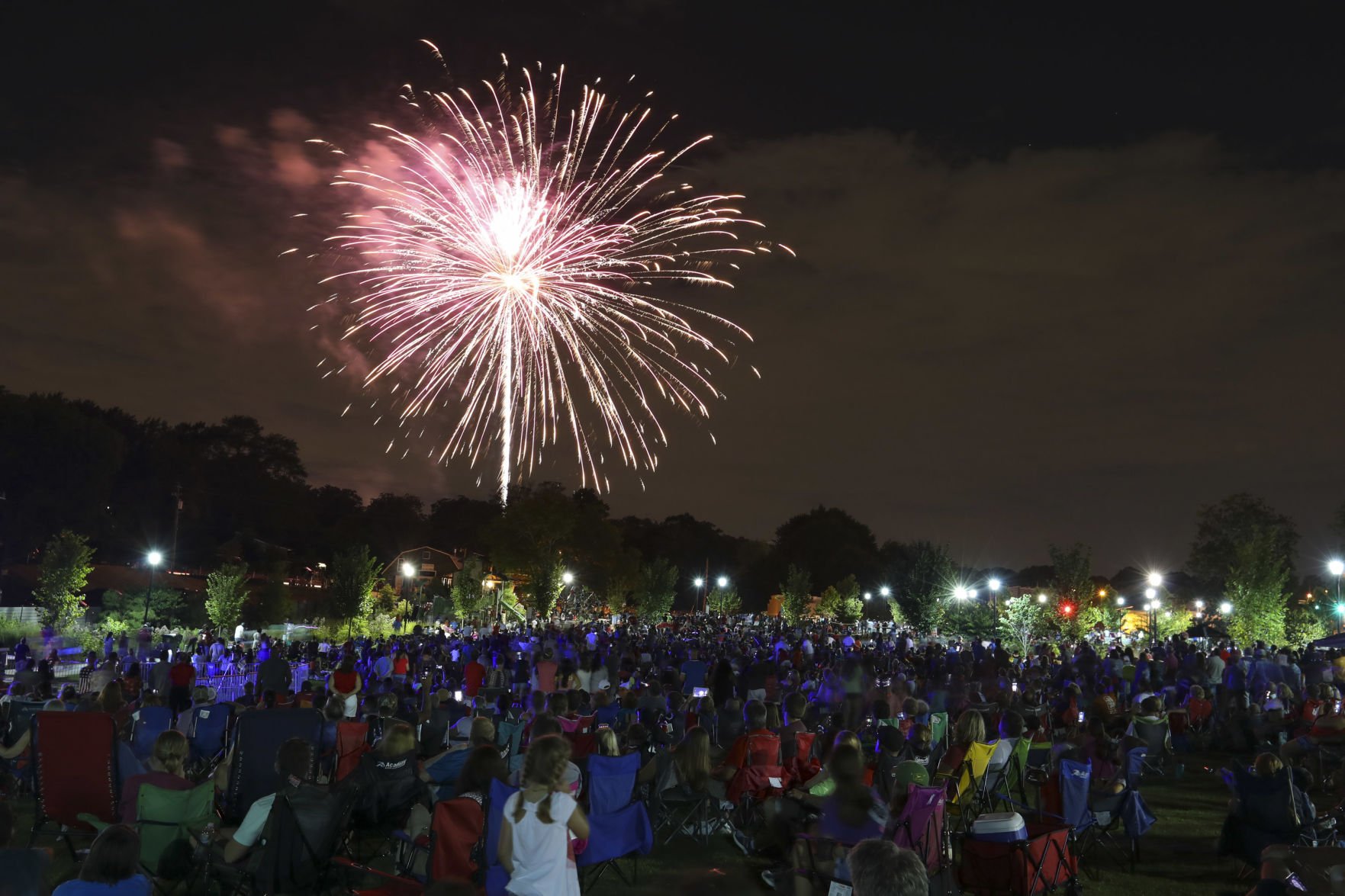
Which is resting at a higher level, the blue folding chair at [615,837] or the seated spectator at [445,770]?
the seated spectator at [445,770]

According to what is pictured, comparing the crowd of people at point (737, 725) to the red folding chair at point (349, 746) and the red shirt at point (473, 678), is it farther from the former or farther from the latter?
the red folding chair at point (349, 746)

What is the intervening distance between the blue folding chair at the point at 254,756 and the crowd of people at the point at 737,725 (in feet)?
2.35

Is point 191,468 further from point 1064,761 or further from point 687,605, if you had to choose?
point 1064,761

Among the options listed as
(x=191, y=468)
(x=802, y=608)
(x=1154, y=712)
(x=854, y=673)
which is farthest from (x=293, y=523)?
(x=1154, y=712)

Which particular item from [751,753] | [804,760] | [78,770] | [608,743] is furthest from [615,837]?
[78,770]

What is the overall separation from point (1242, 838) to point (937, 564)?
143ft

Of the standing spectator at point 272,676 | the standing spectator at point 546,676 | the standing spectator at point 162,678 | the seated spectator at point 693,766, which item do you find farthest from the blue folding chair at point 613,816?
the standing spectator at point 546,676

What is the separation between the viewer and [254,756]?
7.97 m

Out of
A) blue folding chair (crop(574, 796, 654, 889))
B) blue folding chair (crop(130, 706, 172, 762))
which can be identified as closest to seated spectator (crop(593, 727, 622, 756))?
blue folding chair (crop(574, 796, 654, 889))

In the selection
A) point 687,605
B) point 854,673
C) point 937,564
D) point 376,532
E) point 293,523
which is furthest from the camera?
point 687,605

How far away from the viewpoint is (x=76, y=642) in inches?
1132

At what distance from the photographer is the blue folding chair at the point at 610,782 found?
25.1 feet

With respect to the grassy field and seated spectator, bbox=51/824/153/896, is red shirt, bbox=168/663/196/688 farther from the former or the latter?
seated spectator, bbox=51/824/153/896

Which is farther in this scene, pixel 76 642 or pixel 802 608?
pixel 802 608
